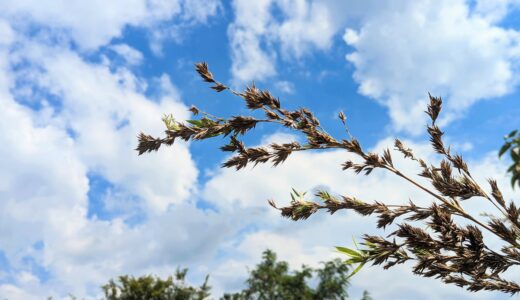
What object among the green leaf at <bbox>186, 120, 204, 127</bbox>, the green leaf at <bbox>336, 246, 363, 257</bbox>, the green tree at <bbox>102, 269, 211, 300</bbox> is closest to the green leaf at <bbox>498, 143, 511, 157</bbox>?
the green leaf at <bbox>336, 246, 363, 257</bbox>

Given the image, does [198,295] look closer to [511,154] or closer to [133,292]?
[133,292]

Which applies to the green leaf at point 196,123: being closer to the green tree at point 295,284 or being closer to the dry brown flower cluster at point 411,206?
the dry brown flower cluster at point 411,206

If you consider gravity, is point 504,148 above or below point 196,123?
below

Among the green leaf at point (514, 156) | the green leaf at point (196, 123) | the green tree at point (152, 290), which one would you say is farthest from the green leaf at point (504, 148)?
the green tree at point (152, 290)

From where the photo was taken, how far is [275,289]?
41.9 metres

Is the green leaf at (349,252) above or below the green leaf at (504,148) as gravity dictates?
above

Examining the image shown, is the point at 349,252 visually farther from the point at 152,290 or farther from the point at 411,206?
the point at 152,290

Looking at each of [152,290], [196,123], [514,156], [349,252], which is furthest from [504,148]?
[152,290]

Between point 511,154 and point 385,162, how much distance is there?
128 cm

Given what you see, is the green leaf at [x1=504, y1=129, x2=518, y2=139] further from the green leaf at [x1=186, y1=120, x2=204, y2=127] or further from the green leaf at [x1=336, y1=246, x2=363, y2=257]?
the green leaf at [x1=186, y1=120, x2=204, y2=127]

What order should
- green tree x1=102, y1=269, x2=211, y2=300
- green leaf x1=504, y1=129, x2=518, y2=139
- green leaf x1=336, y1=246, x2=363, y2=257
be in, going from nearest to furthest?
green leaf x1=504, y1=129, x2=518, y2=139 → green leaf x1=336, y1=246, x2=363, y2=257 → green tree x1=102, y1=269, x2=211, y2=300

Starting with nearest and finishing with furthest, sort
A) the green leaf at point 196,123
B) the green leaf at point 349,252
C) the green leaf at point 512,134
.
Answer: the green leaf at point 512,134, the green leaf at point 349,252, the green leaf at point 196,123

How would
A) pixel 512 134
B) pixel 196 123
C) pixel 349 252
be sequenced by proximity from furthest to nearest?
1. pixel 196 123
2. pixel 349 252
3. pixel 512 134

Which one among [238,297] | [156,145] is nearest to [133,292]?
[238,297]
